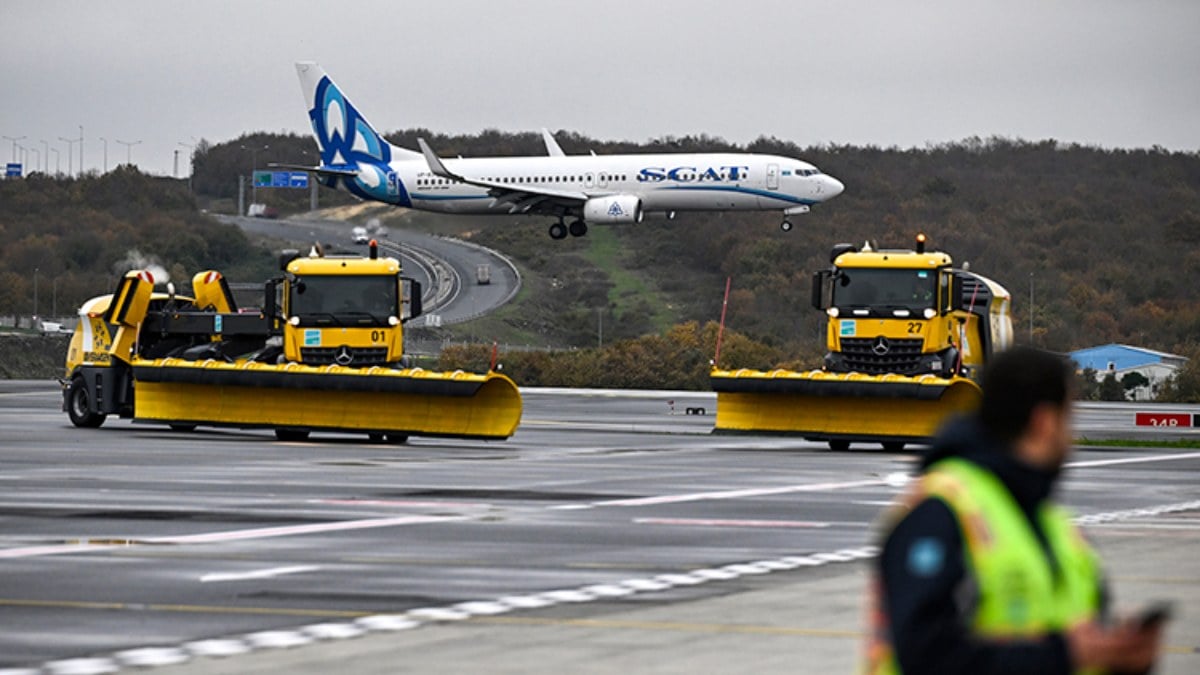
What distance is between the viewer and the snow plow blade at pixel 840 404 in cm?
3084

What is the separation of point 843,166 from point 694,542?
103 meters

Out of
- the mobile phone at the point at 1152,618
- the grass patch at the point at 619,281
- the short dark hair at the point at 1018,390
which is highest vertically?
the grass patch at the point at 619,281

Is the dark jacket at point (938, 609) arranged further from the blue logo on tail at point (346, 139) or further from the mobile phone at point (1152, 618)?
the blue logo on tail at point (346, 139)

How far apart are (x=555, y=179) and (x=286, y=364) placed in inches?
1786

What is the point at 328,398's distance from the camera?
33.1m

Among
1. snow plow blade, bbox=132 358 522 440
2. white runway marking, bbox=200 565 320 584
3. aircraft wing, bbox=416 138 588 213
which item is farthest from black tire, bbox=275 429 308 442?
aircraft wing, bbox=416 138 588 213

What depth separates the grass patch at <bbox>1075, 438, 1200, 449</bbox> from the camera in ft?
119

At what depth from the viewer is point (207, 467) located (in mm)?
26250

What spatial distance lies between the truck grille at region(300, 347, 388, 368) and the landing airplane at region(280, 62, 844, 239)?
132 feet

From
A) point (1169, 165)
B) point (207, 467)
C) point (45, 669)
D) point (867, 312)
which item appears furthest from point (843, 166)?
point (45, 669)

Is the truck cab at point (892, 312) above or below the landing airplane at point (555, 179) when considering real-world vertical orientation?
below

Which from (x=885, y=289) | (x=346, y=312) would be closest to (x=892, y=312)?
(x=885, y=289)

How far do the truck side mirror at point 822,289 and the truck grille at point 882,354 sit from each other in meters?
0.64

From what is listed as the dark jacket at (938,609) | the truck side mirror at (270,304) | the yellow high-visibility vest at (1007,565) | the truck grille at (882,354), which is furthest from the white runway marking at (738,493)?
the dark jacket at (938,609)
